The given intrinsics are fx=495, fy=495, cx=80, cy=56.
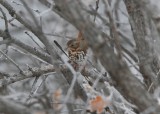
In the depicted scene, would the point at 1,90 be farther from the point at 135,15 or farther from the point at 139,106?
the point at 139,106

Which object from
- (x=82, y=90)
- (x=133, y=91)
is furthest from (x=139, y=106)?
(x=82, y=90)

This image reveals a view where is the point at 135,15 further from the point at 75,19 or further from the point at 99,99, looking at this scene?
the point at 75,19

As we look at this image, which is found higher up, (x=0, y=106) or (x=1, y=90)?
(x=1, y=90)

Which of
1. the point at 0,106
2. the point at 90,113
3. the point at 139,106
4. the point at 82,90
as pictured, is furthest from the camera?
the point at 82,90

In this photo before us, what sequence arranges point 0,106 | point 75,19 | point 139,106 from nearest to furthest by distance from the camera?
1. point 0,106
2. point 75,19
3. point 139,106

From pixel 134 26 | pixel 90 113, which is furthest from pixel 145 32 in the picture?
pixel 90 113

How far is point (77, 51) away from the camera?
2406 mm

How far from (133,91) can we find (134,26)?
994 mm

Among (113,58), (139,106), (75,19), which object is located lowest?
(139,106)

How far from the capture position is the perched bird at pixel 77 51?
7.77 ft

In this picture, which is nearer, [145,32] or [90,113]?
[90,113]

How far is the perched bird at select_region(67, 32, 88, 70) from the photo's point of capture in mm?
2369

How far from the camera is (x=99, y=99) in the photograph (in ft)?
6.14

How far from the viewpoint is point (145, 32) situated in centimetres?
254
